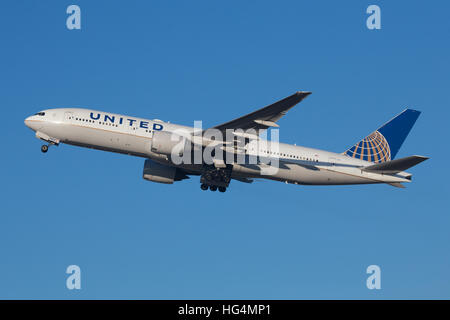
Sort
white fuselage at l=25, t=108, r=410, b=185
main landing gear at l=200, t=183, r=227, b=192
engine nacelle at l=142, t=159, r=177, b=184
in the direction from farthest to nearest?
1. engine nacelle at l=142, t=159, r=177, b=184
2. main landing gear at l=200, t=183, r=227, b=192
3. white fuselage at l=25, t=108, r=410, b=185

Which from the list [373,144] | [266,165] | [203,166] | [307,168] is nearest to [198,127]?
[203,166]

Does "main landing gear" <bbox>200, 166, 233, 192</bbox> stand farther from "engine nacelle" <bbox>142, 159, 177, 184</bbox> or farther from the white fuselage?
"engine nacelle" <bbox>142, 159, 177, 184</bbox>

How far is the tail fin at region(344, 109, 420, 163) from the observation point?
4906 cm

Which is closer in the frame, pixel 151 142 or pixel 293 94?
pixel 293 94

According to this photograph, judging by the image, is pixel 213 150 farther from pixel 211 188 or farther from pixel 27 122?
pixel 27 122

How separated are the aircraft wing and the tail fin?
11.0 metres

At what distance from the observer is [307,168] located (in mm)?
45406

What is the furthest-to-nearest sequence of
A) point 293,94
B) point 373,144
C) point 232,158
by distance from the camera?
1. point 373,144
2. point 232,158
3. point 293,94

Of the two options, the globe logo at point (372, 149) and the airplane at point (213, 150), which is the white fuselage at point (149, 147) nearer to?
the airplane at point (213, 150)

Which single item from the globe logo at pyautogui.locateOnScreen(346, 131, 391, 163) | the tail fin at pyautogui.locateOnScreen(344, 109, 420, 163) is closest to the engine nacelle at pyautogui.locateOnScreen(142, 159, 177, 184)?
the tail fin at pyautogui.locateOnScreen(344, 109, 420, 163)

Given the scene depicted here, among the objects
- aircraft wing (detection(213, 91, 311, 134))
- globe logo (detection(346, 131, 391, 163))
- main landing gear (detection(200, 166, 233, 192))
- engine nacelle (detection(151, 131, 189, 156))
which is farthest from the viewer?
globe logo (detection(346, 131, 391, 163))

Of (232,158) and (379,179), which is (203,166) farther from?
(379,179)

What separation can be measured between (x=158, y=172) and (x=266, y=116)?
40.6 ft

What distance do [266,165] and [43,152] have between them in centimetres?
1730
